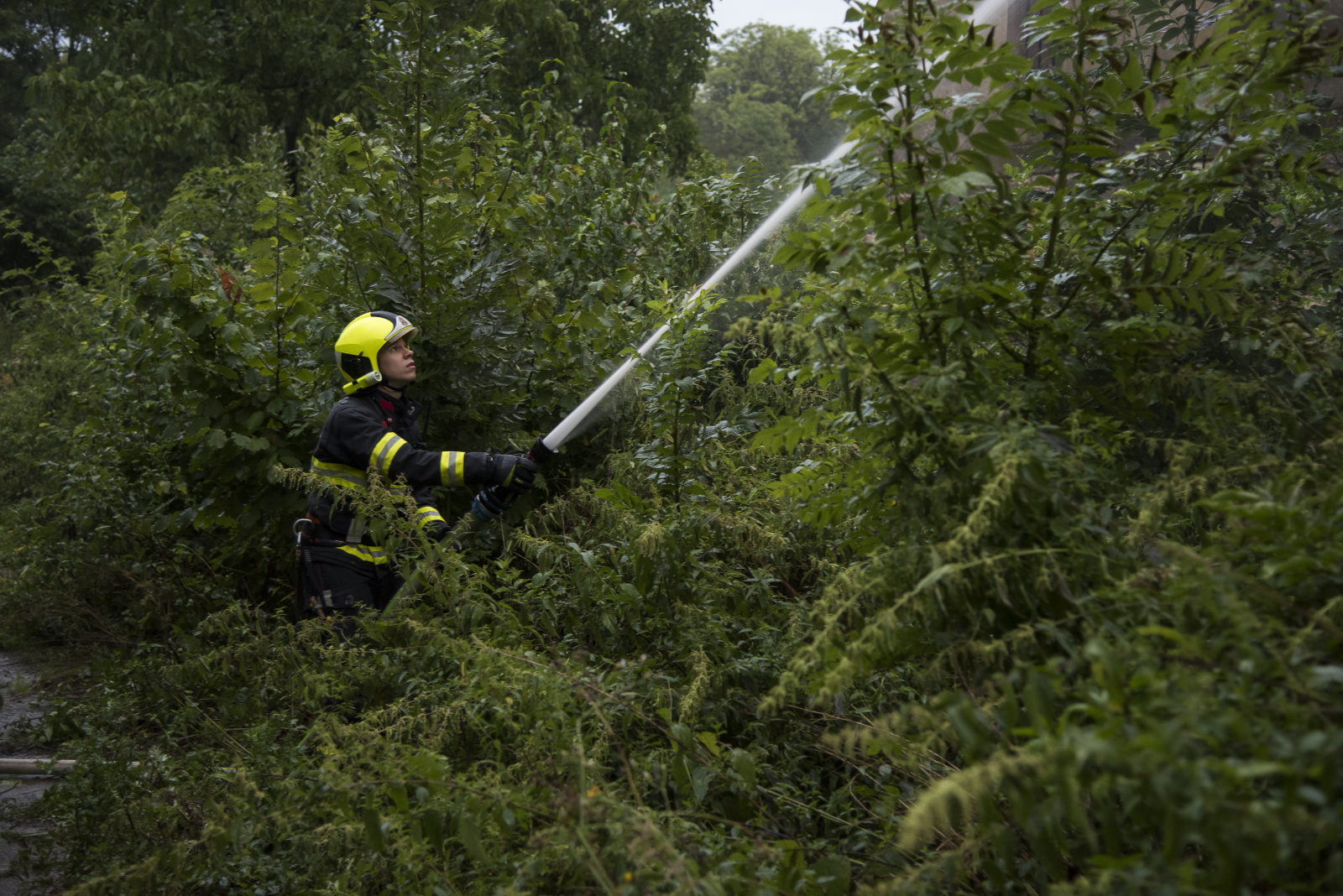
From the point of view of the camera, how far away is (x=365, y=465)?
14.3 feet

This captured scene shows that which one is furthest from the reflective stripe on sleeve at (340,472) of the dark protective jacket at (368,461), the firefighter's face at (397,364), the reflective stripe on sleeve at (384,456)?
the firefighter's face at (397,364)

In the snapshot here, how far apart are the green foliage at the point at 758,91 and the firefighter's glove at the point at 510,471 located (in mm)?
43587

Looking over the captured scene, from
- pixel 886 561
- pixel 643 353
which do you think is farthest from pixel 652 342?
pixel 886 561

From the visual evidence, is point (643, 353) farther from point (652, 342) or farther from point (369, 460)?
point (369, 460)

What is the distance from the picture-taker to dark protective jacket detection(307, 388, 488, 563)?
4.29 m

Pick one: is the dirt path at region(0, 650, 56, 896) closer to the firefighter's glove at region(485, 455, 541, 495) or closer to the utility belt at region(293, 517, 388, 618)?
the utility belt at region(293, 517, 388, 618)

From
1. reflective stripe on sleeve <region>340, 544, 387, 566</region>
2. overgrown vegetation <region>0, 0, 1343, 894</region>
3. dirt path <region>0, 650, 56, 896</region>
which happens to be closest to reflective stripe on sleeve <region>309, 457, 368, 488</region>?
reflective stripe on sleeve <region>340, 544, 387, 566</region>

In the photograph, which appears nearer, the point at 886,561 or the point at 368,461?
the point at 886,561

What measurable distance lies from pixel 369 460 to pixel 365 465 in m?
0.07

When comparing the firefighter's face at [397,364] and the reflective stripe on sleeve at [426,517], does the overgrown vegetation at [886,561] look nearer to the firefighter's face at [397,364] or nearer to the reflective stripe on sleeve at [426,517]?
the reflective stripe on sleeve at [426,517]

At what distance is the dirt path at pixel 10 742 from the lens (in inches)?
135

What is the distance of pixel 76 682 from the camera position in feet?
17.2

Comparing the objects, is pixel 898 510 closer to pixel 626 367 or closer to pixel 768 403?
pixel 626 367

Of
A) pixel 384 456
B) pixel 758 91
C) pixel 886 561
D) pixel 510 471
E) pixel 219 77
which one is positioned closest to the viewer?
pixel 886 561
